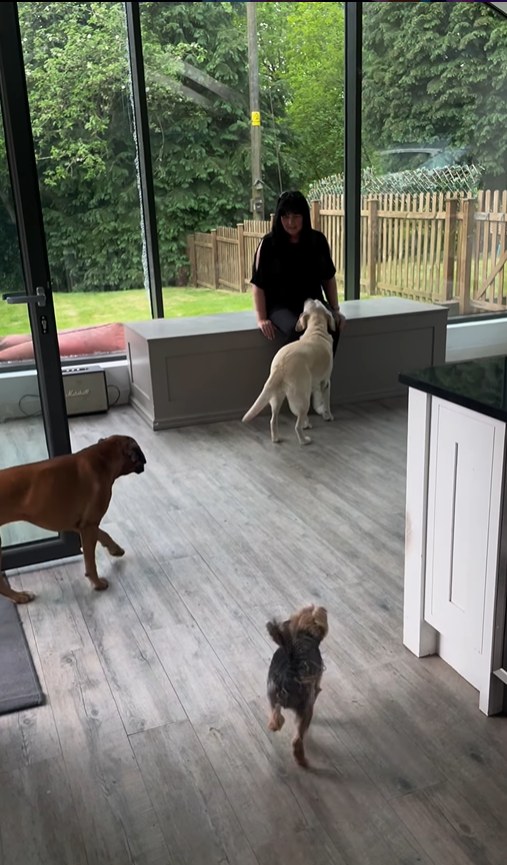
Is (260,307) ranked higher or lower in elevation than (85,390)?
higher

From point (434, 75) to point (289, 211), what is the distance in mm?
2118

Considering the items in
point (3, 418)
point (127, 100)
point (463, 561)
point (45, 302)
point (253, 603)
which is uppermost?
point (127, 100)

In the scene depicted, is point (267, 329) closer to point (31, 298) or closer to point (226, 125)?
point (226, 125)

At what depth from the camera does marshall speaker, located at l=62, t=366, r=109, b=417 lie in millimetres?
4715

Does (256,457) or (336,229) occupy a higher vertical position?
(336,229)

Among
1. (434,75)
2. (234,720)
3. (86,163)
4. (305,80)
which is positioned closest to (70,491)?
(234,720)

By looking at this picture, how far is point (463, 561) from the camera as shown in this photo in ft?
6.45

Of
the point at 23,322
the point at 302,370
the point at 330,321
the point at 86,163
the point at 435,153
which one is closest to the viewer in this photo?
the point at 23,322

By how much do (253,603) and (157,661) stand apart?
0.43m

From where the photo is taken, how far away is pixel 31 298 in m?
2.60

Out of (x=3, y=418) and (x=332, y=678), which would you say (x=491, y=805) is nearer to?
(x=332, y=678)

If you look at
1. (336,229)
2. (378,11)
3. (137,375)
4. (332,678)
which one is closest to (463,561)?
(332,678)

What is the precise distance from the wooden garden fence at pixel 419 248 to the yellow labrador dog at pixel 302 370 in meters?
1.21

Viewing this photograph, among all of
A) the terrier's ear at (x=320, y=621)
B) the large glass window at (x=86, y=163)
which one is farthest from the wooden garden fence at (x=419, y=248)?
the terrier's ear at (x=320, y=621)
